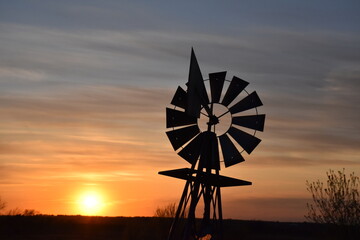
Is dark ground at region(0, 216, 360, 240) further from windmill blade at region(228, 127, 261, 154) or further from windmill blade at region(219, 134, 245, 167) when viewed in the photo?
windmill blade at region(219, 134, 245, 167)

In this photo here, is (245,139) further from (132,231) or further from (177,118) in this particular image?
(132,231)

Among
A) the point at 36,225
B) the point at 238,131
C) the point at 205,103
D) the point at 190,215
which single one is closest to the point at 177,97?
the point at 205,103

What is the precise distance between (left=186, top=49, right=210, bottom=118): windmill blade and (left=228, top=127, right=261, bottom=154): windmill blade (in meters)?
1.11

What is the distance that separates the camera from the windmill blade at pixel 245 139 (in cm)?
1652

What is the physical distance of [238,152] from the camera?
16.5m

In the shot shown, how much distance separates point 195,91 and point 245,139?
79.4 inches

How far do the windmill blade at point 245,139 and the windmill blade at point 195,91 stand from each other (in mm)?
1110

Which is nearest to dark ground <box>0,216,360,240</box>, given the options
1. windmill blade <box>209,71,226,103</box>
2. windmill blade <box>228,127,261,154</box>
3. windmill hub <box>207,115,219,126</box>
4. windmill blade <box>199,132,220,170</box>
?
windmill blade <box>228,127,261,154</box>

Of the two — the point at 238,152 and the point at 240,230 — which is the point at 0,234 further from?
the point at 238,152

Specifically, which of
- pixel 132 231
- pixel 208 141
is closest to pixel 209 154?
pixel 208 141

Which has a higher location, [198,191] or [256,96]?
[256,96]

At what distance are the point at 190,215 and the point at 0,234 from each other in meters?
18.1

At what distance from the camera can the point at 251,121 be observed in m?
16.8

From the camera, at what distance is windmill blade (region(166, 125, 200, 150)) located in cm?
1652
